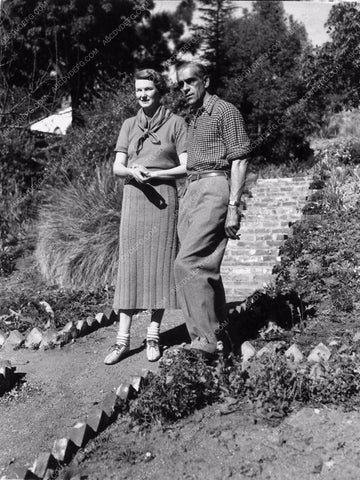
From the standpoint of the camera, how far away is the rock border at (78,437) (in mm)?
3039

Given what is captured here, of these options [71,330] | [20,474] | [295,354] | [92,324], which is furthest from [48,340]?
[20,474]

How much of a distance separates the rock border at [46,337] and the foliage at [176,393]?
70.4 inches

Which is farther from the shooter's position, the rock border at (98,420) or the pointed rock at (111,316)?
the pointed rock at (111,316)

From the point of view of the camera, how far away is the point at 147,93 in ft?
14.5

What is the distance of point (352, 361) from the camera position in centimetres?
367

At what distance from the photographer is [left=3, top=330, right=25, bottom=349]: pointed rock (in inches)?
211

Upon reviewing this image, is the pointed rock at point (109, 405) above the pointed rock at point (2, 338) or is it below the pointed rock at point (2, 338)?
above

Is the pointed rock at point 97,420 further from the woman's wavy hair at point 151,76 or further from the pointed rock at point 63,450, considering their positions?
the woman's wavy hair at point 151,76

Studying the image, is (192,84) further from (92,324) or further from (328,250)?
(328,250)

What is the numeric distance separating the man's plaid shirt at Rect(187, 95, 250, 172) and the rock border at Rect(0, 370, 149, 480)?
54.8 inches

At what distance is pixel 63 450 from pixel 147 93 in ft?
7.91

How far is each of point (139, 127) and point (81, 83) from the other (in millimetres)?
12003

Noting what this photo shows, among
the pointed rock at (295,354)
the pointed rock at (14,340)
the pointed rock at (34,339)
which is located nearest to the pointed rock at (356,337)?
the pointed rock at (295,354)

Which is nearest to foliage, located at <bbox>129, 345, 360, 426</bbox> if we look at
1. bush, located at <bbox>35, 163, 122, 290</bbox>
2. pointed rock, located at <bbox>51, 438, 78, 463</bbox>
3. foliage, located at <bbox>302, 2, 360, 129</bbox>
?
pointed rock, located at <bbox>51, 438, 78, 463</bbox>
